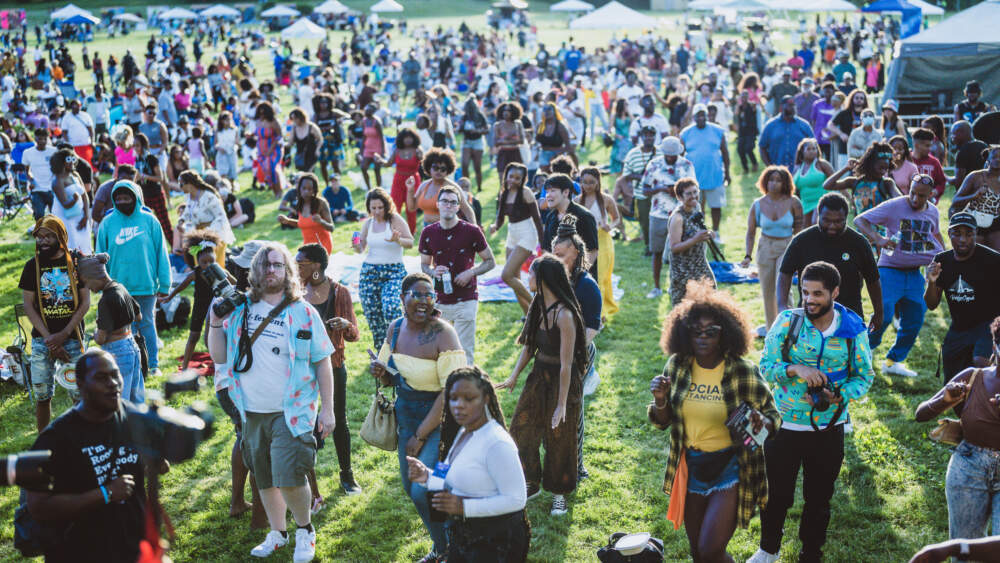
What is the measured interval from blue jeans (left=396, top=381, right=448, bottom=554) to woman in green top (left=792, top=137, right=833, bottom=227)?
22.5 feet

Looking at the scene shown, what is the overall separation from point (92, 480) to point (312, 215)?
5854 mm

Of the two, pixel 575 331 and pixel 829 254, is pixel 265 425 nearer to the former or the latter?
pixel 575 331

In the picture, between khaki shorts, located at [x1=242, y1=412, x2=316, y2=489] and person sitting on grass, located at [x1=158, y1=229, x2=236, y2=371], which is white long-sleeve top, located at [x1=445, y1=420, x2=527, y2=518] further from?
person sitting on grass, located at [x1=158, y1=229, x2=236, y2=371]

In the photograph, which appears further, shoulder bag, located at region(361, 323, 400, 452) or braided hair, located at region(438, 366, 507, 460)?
shoulder bag, located at region(361, 323, 400, 452)

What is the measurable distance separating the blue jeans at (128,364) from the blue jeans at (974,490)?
5.49 metres

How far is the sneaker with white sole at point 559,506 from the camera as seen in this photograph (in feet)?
21.0

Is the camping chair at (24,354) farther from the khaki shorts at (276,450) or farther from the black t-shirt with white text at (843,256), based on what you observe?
the black t-shirt with white text at (843,256)

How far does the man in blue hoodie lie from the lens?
8.29 m

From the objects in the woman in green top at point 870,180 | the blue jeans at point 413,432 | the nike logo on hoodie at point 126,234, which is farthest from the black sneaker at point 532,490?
the woman in green top at point 870,180

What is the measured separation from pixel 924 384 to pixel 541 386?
4.26 meters

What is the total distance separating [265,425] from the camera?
546 cm

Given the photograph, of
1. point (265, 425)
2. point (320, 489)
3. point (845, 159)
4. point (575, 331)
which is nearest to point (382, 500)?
point (320, 489)

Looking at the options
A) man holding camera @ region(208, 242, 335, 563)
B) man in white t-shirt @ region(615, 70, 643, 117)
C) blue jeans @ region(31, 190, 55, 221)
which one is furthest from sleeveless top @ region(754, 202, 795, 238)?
man in white t-shirt @ region(615, 70, 643, 117)

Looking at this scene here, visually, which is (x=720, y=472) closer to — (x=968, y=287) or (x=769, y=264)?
(x=968, y=287)
